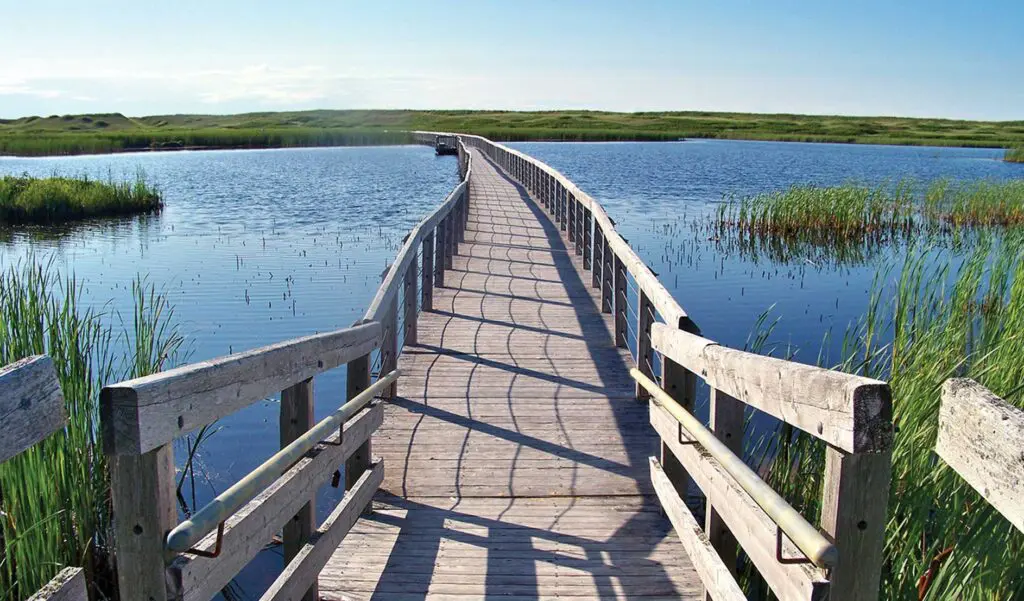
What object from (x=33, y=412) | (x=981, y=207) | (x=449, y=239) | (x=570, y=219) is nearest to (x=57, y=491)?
(x=33, y=412)

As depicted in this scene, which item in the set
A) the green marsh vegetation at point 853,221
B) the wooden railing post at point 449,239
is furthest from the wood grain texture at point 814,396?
the green marsh vegetation at point 853,221

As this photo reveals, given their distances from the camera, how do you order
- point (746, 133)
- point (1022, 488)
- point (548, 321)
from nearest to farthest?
point (1022, 488)
point (548, 321)
point (746, 133)

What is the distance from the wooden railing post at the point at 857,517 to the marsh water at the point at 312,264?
4.09m

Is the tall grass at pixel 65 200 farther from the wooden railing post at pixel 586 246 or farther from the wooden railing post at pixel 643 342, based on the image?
the wooden railing post at pixel 643 342

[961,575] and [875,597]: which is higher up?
[875,597]

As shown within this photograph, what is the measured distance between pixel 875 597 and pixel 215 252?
17085 mm

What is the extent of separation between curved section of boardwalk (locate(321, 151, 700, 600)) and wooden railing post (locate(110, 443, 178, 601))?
145 cm

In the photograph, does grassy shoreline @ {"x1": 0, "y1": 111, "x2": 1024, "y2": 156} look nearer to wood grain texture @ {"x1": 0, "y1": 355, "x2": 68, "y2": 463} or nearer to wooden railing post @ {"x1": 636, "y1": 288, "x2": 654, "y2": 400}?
wooden railing post @ {"x1": 636, "y1": 288, "x2": 654, "y2": 400}

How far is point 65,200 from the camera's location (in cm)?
2205

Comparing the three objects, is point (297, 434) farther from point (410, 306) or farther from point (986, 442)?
point (410, 306)

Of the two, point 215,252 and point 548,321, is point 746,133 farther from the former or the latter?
point 548,321

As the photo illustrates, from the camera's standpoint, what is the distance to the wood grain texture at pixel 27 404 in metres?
1.68

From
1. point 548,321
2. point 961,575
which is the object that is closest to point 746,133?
point 548,321

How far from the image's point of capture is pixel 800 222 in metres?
18.9
